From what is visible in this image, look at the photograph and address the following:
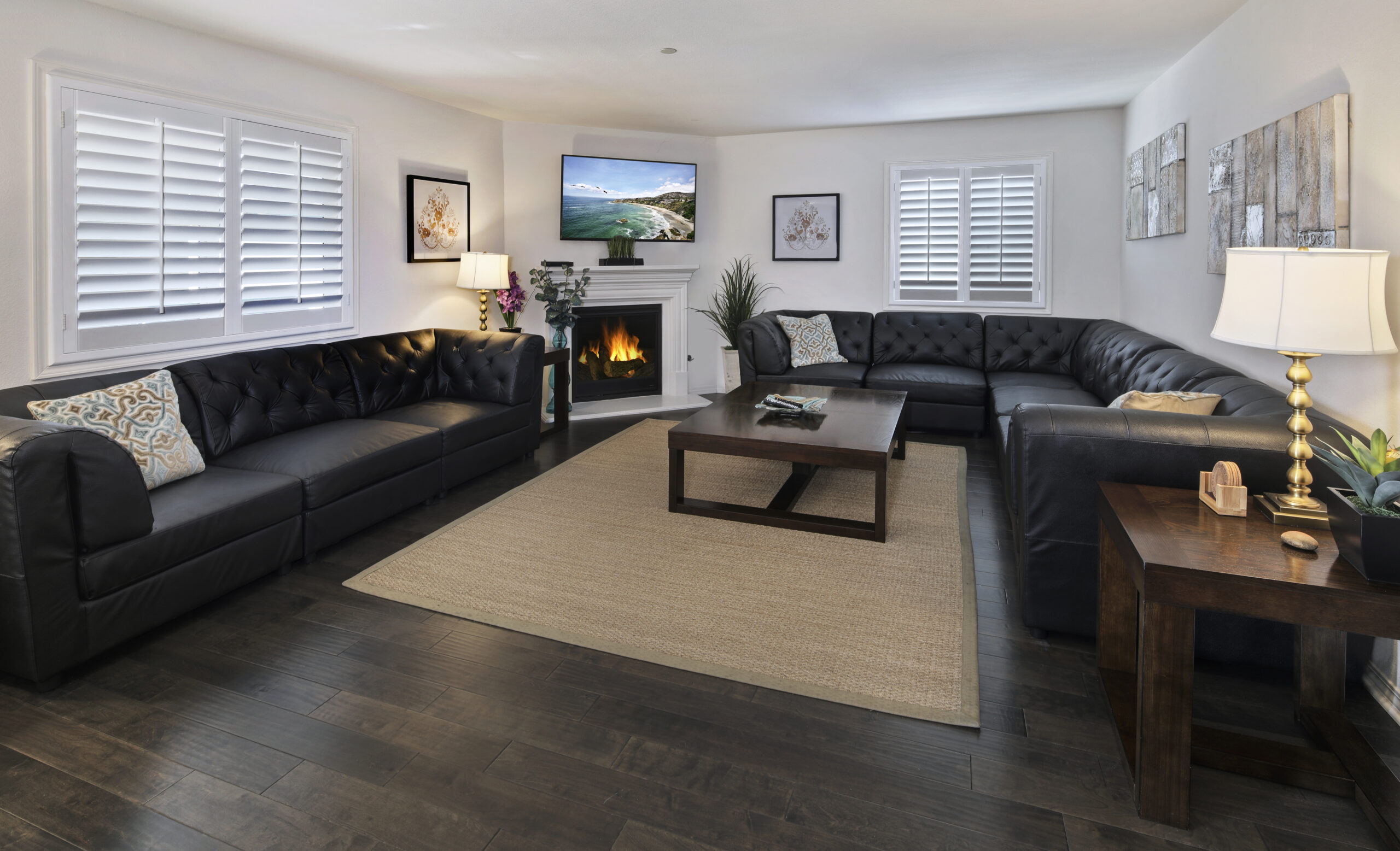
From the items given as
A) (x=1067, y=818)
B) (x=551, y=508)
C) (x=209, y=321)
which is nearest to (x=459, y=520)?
(x=551, y=508)

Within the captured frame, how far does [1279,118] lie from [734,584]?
9.64ft

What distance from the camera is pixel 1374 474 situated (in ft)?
5.64

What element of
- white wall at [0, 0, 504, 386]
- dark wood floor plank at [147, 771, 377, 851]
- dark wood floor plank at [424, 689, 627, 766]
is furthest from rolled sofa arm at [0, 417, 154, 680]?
white wall at [0, 0, 504, 386]

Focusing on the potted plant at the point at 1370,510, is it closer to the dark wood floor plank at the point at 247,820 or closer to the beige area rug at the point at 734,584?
the beige area rug at the point at 734,584

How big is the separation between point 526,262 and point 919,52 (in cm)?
365

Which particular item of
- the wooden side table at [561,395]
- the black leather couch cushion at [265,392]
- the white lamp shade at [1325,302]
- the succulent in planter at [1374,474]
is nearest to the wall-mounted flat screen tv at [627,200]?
the wooden side table at [561,395]

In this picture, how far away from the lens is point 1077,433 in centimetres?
244

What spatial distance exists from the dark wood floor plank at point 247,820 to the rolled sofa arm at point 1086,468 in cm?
214

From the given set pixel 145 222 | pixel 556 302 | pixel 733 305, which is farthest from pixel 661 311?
pixel 145 222

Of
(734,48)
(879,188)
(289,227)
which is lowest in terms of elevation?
(289,227)

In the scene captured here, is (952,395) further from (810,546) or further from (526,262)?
(526,262)

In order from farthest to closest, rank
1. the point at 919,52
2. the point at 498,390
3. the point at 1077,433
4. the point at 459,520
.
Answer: the point at 498,390, the point at 919,52, the point at 459,520, the point at 1077,433

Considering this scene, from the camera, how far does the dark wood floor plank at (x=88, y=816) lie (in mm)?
1686

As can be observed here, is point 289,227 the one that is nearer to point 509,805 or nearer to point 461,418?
point 461,418
